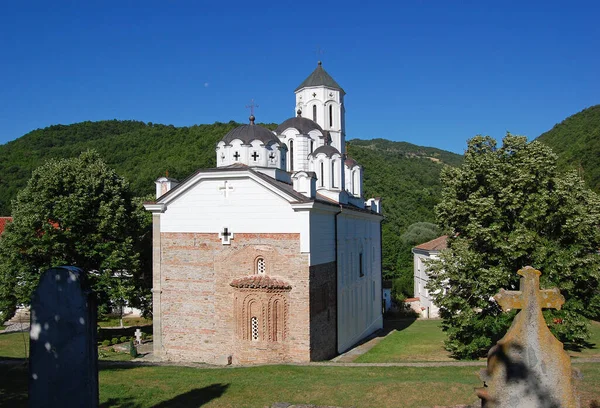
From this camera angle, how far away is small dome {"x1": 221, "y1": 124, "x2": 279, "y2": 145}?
20.4 meters

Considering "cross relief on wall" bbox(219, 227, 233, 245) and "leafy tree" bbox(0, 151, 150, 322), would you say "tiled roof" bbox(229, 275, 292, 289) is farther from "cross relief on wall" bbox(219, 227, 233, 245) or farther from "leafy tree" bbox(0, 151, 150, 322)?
"leafy tree" bbox(0, 151, 150, 322)

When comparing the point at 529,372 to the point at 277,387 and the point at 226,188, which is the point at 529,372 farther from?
the point at 226,188

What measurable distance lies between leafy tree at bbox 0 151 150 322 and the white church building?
13.7 feet

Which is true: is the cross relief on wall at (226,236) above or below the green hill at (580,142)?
below

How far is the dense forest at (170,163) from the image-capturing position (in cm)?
4600

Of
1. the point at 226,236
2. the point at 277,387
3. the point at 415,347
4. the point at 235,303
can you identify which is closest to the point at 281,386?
the point at 277,387

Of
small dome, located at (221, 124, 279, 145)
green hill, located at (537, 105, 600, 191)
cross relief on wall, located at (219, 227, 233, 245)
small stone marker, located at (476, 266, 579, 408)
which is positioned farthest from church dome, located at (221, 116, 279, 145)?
green hill, located at (537, 105, 600, 191)

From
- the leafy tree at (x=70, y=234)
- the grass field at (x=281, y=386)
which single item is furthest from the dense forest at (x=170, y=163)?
the grass field at (x=281, y=386)

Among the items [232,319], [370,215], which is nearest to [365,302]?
[370,215]

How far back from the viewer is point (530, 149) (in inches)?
683

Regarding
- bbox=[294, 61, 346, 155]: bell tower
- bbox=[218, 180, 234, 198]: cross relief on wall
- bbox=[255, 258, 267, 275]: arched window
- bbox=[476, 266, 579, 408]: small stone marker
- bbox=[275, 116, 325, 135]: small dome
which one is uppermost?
bbox=[294, 61, 346, 155]: bell tower

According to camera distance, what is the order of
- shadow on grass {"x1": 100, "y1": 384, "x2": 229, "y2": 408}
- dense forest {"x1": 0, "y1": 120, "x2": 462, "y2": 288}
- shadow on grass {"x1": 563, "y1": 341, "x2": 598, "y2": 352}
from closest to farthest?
shadow on grass {"x1": 100, "y1": 384, "x2": 229, "y2": 408}
shadow on grass {"x1": 563, "y1": 341, "x2": 598, "y2": 352}
dense forest {"x1": 0, "y1": 120, "x2": 462, "y2": 288}

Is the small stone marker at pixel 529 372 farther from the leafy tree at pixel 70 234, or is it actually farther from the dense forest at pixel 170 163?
the dense forest at pixel 170 163

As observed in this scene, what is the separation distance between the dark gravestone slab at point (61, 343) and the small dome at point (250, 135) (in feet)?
47.4
